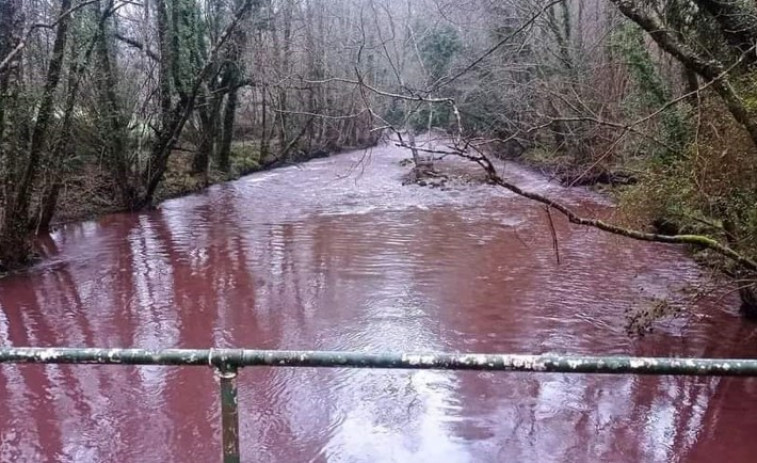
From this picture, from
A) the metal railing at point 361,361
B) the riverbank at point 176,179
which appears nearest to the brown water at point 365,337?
the riverbank at point 176,179

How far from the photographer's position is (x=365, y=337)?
761cm

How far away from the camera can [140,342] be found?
751 centimetres

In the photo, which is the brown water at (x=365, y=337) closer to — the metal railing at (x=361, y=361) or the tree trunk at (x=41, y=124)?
the tree trunk at (x=41, y=124)

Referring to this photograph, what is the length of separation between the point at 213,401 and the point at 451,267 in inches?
234

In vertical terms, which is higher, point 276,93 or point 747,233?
point 276,93

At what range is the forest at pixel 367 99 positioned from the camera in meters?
6.55

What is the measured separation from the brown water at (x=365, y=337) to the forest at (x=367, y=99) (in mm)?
1220

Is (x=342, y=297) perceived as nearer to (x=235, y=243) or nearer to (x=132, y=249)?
(x=235, y=243)

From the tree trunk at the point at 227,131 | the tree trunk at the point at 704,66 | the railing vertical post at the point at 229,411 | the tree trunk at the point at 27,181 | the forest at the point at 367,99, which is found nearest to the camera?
the railing vertical post at the point at 229,411

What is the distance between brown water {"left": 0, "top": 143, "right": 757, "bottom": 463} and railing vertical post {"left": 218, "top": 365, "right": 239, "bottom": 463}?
2854 millimetres

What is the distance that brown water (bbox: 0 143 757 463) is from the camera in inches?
Result: 206

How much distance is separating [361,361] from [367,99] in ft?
31.9

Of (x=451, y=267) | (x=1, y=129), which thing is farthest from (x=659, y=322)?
(x=1, y=129)

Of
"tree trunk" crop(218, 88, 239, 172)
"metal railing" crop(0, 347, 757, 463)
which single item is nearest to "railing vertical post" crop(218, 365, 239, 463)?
"metal railing" crop(0, 347, 757, 463)
